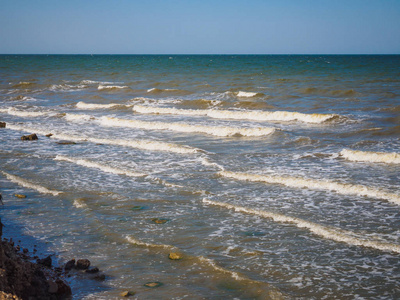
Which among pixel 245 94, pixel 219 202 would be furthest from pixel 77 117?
pixel 219 202

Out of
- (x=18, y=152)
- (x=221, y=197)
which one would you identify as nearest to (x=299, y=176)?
(x=221, y=197)

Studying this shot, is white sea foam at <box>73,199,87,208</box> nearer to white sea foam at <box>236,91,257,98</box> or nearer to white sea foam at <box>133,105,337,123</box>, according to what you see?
white sea foam at <box>133,105,337,123</box>

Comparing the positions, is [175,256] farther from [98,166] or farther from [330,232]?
[98,166]

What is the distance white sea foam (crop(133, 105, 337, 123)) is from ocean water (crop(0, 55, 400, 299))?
0.44ft

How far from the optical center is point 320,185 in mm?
11469

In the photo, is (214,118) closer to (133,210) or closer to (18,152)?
(18,152)

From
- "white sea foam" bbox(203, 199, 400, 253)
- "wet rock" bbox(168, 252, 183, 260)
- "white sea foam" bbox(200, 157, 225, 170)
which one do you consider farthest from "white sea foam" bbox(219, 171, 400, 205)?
"wet rock" bbox(168, 252, 183, 260)

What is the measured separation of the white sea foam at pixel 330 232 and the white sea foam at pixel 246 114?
14.1m

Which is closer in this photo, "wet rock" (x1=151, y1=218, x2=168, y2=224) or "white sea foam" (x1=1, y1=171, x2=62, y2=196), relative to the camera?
"wet rock" (x1=151, y1=218, x2=168, y2=224)

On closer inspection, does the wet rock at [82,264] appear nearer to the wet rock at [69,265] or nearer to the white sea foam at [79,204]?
the wet rock at [69,265]

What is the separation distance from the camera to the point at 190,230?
8.58 m

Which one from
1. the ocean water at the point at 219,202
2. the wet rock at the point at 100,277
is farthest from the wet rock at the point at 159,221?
the wet rock at the point at 100,277

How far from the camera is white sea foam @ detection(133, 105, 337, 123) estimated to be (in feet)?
75.2

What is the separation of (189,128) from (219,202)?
11.2 metres
